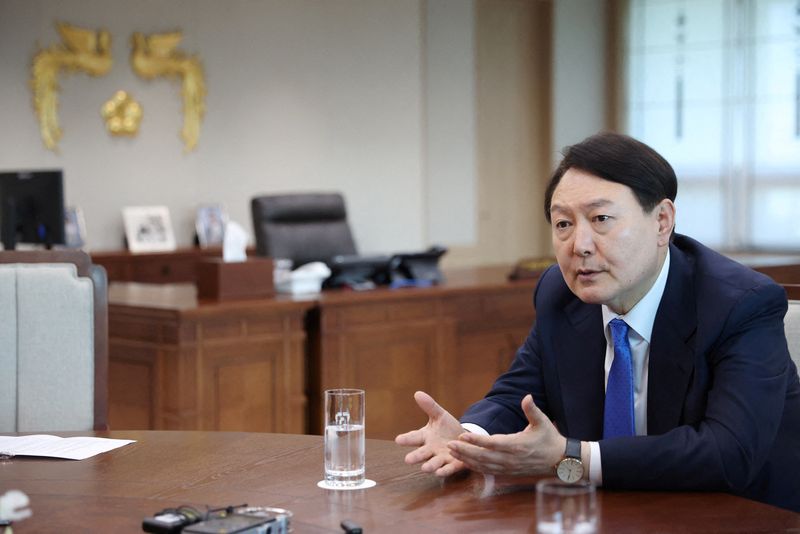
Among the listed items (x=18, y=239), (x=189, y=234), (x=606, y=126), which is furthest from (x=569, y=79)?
(x=18, y=239)

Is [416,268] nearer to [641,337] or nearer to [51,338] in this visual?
[51,338]

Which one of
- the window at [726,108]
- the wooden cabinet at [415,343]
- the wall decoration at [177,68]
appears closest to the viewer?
the wooden cabinet at [415,343]

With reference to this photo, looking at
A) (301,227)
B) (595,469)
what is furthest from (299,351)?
(595,469)

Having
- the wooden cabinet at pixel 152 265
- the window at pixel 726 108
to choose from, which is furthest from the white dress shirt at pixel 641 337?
the window at pixel 726 108

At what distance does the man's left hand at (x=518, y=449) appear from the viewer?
172 centimetres

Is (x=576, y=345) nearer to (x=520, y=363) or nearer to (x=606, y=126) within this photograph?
(x=520, y=363)

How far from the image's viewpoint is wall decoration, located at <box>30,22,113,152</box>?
739 cm

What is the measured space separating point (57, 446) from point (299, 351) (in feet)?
8.73

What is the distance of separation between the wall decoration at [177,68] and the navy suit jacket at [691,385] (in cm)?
618

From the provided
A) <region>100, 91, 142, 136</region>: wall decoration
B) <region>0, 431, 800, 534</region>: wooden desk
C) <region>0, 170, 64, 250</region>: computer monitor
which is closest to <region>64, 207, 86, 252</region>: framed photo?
<region>100, 91, 142, 136</region>: wall decoration

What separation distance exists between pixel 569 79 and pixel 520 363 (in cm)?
844

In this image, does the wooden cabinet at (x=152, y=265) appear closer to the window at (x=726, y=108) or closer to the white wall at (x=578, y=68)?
the white wall at (x=578, y=68)

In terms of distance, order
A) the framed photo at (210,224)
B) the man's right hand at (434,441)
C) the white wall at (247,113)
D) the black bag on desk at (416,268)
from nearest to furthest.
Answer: the man's right hand at (434,441) → the black bag on desk at (416,268) → the white wall at (247,113) → the framed photo at (210,224)

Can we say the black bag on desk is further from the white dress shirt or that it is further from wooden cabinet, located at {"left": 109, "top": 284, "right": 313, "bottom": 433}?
the white dress shirt
